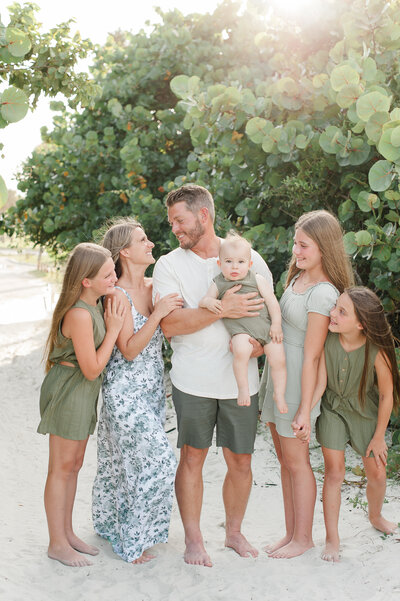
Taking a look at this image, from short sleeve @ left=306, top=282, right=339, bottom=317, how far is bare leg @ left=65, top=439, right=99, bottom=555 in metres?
1.46

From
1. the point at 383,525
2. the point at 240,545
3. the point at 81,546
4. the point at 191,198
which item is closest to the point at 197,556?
the point at 240,545

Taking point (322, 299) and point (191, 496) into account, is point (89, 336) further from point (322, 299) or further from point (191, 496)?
point (322, 299)

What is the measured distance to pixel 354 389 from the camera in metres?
3.30

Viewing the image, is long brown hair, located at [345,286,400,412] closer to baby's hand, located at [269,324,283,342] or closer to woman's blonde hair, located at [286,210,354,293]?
woman's blonde hair, located at [286,210,354,293]

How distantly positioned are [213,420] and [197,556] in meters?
0.77

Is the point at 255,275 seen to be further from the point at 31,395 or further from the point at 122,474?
the point at 31,395

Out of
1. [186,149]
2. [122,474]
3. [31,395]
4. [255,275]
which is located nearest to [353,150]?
[255,275]

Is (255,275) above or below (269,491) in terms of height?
above

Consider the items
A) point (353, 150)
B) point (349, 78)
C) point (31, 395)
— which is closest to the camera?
point (349, 78)

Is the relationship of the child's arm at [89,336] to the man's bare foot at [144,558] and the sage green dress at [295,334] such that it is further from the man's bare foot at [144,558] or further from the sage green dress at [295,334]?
the man's bare foot at [144,558]

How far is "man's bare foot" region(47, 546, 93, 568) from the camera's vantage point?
11.0ft

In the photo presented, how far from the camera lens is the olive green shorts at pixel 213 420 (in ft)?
10.8

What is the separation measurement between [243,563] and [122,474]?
846 millimetres

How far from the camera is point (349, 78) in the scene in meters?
4.20
